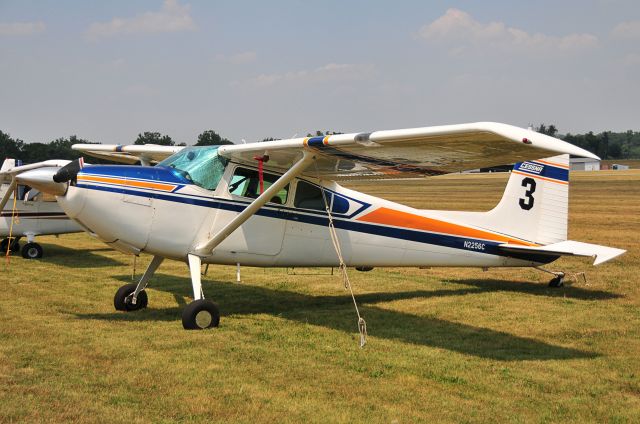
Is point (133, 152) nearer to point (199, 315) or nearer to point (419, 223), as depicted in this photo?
point (199, 315)

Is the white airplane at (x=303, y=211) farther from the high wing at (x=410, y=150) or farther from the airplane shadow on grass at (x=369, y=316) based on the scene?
the airplane shadow on grass at (x=369, y=316)

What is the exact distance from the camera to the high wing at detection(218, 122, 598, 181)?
591 cm

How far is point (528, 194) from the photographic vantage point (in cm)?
1160

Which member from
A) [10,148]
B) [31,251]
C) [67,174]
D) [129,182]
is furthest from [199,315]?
[10,148]

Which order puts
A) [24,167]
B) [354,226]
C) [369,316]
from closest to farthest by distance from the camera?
[369,316] → [354,226] → [24,167]

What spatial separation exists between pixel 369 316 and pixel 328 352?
220 centimetres

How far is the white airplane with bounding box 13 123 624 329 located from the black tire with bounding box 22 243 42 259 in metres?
6.89

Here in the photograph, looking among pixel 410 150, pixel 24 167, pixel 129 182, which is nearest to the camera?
pixel 410 150

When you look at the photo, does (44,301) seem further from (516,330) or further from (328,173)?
(516,330)

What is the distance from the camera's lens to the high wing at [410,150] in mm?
5906

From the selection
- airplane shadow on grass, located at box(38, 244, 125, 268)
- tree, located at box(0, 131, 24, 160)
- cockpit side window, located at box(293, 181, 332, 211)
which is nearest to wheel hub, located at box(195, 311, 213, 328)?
cockpit side window, located at box(293, 181, 332, 211)

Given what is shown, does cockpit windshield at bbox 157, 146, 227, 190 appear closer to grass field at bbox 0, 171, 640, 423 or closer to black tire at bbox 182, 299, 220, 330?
black tire at bbox 182, 299, 220, 330

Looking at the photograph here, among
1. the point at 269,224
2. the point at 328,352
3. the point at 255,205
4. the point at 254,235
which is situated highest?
the point at 255,205

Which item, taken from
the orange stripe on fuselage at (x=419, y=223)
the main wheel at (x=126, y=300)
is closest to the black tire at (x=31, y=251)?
the main wheel at (x=126, y=300)
